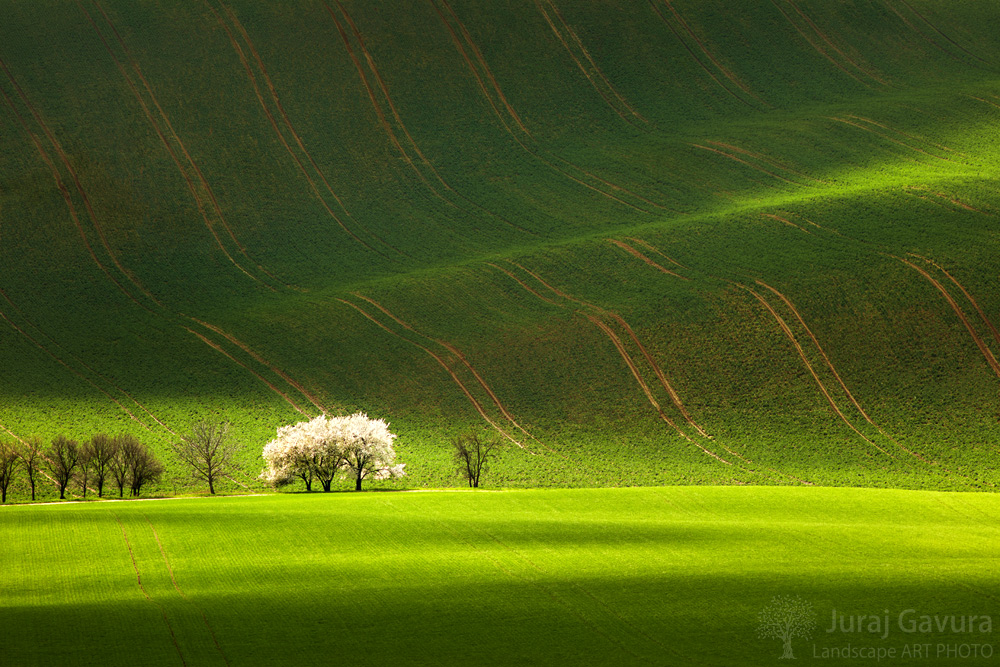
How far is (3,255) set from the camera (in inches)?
2549

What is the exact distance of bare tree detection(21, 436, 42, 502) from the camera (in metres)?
39.9

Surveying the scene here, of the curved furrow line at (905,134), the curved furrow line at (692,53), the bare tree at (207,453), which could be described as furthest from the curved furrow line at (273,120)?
the curved furrow line at (905,134)

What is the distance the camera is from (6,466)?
130 feet

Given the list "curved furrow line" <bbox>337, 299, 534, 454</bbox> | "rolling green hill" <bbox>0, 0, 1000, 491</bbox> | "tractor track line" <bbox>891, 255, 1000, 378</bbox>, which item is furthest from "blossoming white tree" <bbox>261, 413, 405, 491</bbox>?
"tractor track line" <bbox>891, 255, 1000, 378</bbox>

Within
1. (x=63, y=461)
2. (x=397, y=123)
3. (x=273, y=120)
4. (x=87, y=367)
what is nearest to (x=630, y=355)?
(x=63, y=461)

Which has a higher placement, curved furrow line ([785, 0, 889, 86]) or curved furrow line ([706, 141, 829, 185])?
curved furrow line ([785, 0, 889, 86])

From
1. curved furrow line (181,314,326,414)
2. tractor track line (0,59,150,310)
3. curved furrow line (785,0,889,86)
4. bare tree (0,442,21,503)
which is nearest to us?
bare tree (0,442,21,503)

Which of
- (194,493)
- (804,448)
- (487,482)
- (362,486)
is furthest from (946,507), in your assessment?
(194,493)

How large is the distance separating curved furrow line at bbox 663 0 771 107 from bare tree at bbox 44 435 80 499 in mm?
58399

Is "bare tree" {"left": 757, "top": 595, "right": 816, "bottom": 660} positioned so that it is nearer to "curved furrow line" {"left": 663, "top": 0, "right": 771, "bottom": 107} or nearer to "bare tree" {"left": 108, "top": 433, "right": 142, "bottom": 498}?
→ "bare tree" {"left": 108, "top": 433, "right": 142, "bottom": 498}

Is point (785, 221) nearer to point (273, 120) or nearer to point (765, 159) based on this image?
point (765, 159)

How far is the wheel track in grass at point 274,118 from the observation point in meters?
70.9

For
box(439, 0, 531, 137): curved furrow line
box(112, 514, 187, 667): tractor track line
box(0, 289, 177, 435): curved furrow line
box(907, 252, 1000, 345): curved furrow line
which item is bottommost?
box(112, 514, 187, 667): tractor track line

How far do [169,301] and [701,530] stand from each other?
1636 inches
